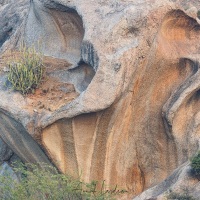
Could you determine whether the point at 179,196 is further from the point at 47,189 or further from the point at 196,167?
the point at 47,189

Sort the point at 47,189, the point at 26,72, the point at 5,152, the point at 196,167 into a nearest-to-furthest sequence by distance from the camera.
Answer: the point at 196,167 < the point at 47,189 < the point at 26,72 < the point at 5,152

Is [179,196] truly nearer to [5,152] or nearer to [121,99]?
[121,99]

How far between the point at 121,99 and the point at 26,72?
229cm

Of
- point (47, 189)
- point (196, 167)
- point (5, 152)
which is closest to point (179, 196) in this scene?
point (196, 167)

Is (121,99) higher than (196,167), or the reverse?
(121,99)

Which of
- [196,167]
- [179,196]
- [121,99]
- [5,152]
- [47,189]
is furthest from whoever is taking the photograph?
[5,152]

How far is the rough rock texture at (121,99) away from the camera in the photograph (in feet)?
46.1

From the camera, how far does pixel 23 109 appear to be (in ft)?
47.0

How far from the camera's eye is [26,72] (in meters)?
14.8

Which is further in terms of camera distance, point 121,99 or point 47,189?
point 121,99

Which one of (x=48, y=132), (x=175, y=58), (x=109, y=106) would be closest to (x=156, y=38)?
(x=175, y=58)

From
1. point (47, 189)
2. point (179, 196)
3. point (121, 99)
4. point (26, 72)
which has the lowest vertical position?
point (47, 189)

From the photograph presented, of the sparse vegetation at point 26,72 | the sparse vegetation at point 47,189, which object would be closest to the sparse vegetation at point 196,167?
the sparse vegetation at point 47,189

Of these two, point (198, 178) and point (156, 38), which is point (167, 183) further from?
point (156, 38)
